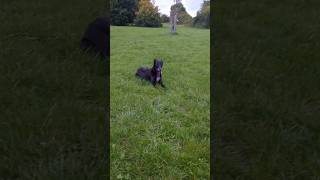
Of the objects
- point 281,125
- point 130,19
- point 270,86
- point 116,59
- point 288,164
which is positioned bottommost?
point 288,164

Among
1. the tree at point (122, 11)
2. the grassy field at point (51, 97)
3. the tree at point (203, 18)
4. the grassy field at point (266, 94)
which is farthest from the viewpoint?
the grassy field at point (266, 94)

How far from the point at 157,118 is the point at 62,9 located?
3.63 meters

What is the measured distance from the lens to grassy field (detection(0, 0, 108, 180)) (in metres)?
3.50

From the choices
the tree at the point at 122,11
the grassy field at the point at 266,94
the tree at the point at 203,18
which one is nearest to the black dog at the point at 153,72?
the grassy field at the point at 266,94

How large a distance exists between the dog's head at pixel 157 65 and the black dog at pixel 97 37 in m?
0.81

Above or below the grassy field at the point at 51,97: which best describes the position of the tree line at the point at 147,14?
above

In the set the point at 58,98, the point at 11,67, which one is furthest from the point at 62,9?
the point at 58,98

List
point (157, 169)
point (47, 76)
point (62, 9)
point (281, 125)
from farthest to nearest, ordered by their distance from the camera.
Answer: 1. point (62, 9)
2. point (47, 76)
3. point (281, 125)
4. point (157, 169)

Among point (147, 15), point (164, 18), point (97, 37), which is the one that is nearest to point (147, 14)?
point (147, 15)

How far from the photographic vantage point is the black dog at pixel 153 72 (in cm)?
464

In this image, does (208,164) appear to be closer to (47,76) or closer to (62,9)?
(47,76)

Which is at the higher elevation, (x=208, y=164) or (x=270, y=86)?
(x=270, y=86)

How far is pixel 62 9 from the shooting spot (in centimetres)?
699

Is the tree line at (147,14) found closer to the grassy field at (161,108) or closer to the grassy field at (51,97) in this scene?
the grassy field at (161,108)
